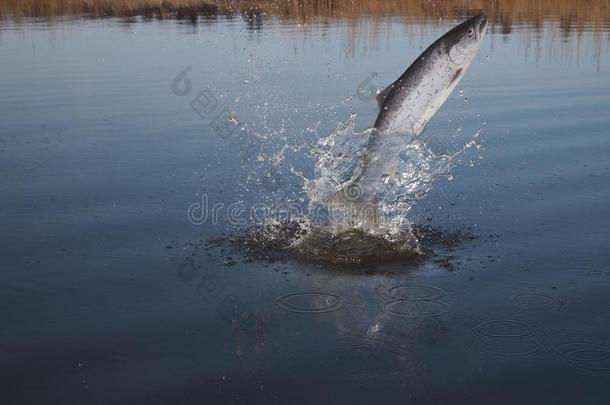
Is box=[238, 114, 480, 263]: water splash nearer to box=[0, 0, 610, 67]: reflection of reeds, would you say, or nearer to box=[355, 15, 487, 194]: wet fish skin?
box=[355, 15, 487, 194]: wet fish skin

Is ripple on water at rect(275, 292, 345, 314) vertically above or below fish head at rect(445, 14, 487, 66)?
below

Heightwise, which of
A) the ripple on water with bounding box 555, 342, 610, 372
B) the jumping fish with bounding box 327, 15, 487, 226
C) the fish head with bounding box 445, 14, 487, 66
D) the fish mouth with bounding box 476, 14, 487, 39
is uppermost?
the fish mouth with bounding box 476, 14, 487, 39

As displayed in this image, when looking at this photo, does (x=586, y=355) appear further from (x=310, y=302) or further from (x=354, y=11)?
(x=354, y=11)

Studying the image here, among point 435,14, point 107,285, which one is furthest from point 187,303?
point 435,14

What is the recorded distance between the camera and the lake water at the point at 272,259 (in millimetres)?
4734

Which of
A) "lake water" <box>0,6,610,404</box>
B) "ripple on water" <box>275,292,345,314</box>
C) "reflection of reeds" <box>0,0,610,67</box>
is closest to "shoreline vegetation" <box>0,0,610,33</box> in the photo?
"reflection of reeds" <box>0,0,610,67</box>

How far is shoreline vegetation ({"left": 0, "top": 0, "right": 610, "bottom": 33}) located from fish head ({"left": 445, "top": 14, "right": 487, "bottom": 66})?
18.0 metres

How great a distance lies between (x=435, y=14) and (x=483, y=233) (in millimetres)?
19973

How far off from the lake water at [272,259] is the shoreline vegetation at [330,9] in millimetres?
11592

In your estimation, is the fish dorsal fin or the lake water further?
the fish dorsal fin

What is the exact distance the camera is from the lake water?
186 inches

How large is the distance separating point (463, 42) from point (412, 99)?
603 mm

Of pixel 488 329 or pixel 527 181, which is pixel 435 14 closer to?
pixel 527 181

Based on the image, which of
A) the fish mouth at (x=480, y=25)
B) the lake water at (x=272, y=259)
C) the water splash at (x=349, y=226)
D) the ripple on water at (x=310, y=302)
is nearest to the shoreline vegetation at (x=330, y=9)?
the lake water at (x=272, y=259)
